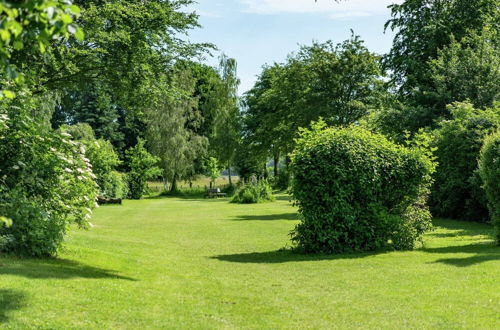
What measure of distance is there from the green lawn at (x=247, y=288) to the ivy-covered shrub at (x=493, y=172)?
901 mm

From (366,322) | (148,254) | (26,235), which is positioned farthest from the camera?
(148,254)

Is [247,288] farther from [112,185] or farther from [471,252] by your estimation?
[112,185]

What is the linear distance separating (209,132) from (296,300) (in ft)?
200

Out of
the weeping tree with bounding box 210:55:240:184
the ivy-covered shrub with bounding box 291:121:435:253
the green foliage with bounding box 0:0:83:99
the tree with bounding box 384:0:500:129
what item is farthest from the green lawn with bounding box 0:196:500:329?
the weeping tree with bounding box 210:55:240:184

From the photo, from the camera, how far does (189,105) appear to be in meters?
58.6

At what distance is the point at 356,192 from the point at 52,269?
8.35m

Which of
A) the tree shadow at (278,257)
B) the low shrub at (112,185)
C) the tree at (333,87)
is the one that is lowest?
the tree shadow at (278,257)

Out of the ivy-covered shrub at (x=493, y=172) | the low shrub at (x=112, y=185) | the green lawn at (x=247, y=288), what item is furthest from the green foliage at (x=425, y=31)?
the low shrub at (x=112, y=185)

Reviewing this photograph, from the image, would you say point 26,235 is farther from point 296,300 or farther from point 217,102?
point 217,102

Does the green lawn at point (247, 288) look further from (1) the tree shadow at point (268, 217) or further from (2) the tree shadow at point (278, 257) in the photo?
(1) the tree shadow at point (268, 217)

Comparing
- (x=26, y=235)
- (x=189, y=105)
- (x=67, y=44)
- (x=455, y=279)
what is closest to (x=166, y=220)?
(x=67, y=44)

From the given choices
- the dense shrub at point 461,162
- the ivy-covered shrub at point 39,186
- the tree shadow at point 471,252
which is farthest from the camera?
the dense shrub at point 461,162

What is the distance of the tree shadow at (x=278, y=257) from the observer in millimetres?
13734

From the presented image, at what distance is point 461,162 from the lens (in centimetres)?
2414
